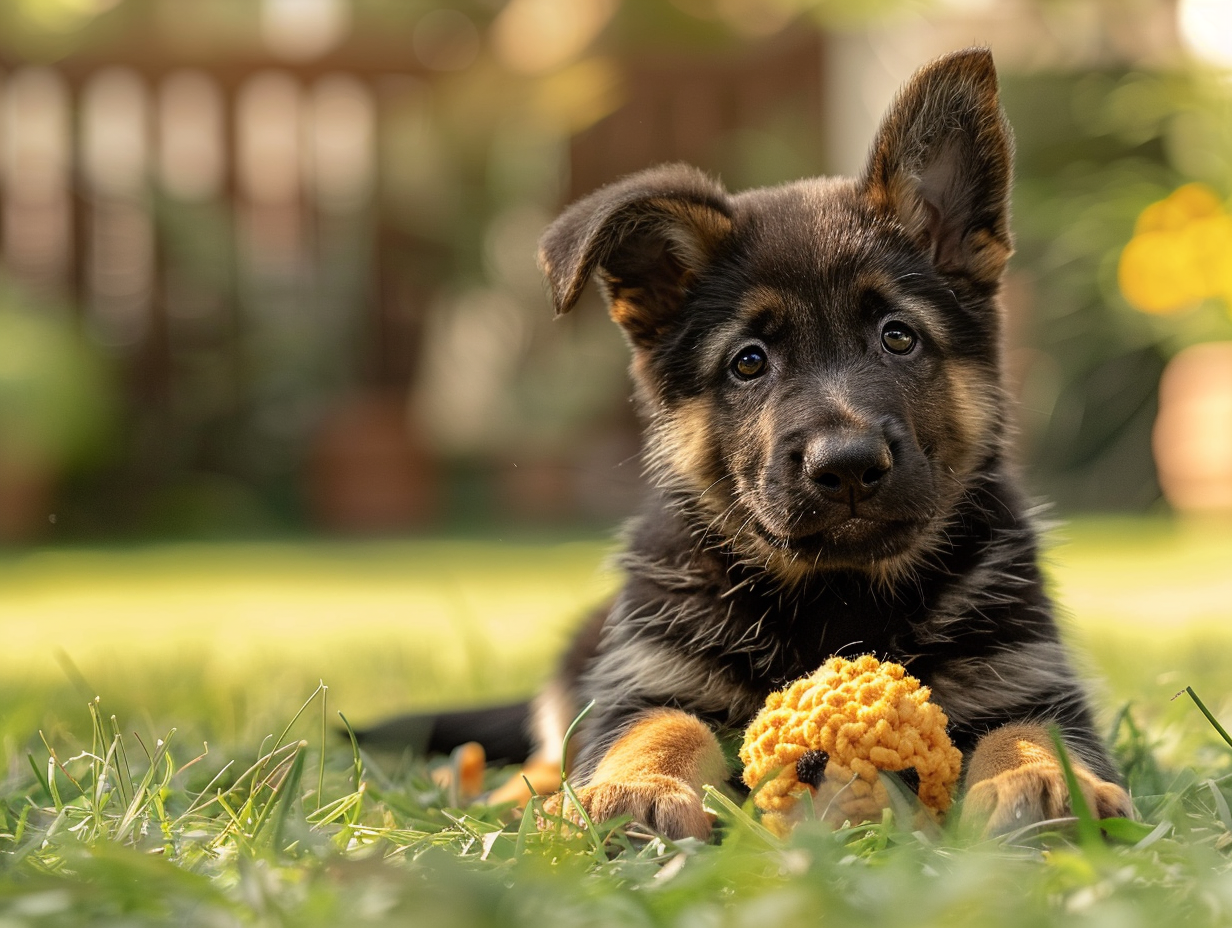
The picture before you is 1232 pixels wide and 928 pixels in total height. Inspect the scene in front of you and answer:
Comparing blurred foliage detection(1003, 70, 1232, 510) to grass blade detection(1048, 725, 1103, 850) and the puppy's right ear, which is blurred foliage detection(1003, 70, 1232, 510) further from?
grass blade detection(1048, 725, 1103, 850)

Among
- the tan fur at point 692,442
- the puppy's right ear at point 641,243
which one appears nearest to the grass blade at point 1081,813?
the tan fur at point 692,442

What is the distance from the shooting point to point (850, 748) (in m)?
2.45

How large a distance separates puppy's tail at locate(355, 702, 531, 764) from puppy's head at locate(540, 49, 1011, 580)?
3.03 ft

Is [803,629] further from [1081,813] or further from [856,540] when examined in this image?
[1081,813]

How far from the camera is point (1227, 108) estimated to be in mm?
10578

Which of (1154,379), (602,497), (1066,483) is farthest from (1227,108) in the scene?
(602,497)

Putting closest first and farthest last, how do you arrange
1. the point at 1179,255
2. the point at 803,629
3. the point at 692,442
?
the point at 803,629
the point at 692,442
the point at 1179,255

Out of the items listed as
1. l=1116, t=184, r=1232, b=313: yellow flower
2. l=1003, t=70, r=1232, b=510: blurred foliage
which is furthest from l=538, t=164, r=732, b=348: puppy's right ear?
l=1116, t=184, r=1232, b=313: yellow flower

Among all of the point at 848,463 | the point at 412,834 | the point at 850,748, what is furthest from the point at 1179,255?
the point at 412,834

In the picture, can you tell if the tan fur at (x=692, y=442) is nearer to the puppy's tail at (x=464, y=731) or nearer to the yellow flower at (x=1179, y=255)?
the puppy's tail at (x=464, y=731)

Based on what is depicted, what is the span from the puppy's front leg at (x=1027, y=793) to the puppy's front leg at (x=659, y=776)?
1.62ft

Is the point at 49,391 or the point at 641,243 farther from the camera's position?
the point at 49,391

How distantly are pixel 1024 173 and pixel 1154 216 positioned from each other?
4.63ft

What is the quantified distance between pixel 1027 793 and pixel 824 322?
1287 mm
